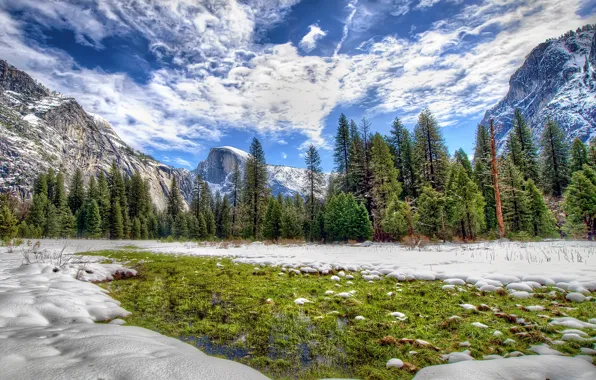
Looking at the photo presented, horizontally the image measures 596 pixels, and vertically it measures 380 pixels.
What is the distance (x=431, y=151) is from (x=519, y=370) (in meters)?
30.9

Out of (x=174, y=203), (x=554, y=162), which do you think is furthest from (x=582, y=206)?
(x=174, y=203)

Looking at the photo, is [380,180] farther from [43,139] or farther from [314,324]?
→ [43,139]

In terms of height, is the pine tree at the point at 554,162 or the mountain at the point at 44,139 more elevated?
the mountain at the point at 44,139

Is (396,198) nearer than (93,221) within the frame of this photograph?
Yes

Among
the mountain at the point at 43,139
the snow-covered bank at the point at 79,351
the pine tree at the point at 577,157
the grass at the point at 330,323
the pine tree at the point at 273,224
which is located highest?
the mountain at the point at 43,139

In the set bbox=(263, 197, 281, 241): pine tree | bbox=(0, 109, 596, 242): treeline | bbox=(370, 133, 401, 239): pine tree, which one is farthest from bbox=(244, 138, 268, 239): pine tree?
bbox=(370, 133, 401, 239): pine tree

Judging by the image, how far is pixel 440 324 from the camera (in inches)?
145

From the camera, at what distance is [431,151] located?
2948 cm

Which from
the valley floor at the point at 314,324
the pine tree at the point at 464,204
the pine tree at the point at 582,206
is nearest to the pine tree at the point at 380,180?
the pine tree at the point at 464,204

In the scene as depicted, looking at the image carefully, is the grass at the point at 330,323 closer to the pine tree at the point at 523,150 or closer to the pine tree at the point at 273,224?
the pine tree at the point at 273,224

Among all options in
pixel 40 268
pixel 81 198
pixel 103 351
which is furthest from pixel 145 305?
pixel 81 198

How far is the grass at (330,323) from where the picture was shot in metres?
2.92

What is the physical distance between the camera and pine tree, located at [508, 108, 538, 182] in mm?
39000

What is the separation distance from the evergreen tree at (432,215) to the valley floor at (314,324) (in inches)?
613
